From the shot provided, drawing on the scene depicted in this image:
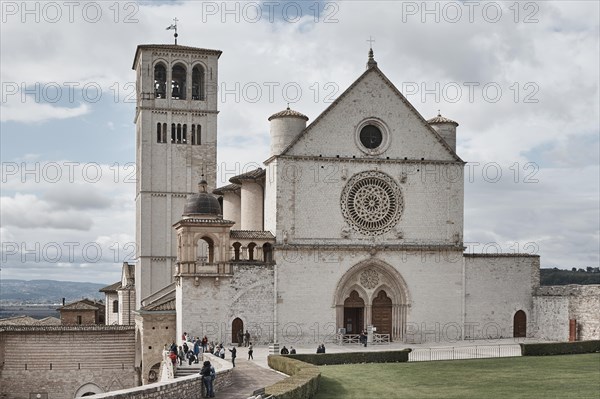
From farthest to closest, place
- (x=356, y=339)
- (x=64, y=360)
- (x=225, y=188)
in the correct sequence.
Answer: (x=225, y=188) → (x=64, y=360) → (x=356, y=339)

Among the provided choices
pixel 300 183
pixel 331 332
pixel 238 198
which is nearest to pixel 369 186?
pixel 300 183

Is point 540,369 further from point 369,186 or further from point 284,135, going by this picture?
point 284,135

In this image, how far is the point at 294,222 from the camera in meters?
51.4

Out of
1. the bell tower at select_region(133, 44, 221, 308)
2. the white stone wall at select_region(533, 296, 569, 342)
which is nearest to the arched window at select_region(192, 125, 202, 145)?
the bell tower at select_region(133, 44, 221, 308)

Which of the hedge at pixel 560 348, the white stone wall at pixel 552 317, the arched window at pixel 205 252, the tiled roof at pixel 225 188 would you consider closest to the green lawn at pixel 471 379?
the hedge at pixel 560 348

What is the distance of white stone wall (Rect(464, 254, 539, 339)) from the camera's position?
54094mm

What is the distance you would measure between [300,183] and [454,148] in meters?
11.5

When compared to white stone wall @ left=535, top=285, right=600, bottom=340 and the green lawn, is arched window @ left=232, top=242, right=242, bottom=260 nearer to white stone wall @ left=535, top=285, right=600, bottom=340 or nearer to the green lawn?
the green lawn

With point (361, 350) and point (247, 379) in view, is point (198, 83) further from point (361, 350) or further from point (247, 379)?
point (247, 379)

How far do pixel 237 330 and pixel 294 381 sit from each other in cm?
2087

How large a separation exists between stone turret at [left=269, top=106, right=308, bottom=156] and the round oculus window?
3.97m

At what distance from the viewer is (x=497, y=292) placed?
54.6 metres

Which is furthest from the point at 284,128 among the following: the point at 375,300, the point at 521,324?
the point at 521,324

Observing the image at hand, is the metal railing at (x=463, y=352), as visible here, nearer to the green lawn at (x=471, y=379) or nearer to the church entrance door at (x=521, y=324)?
the green lawn at (x=471, y=379)
